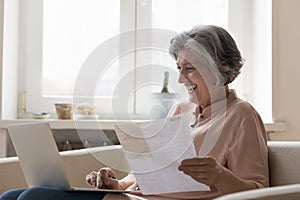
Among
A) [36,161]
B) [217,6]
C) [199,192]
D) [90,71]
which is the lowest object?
[199,192]

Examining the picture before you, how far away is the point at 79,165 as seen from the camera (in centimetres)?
191

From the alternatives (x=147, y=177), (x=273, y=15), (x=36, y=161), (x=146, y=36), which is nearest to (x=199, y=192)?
(x=147, y=177)

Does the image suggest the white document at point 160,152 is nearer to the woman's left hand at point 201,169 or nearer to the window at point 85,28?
the woman's left hand at point 201,169

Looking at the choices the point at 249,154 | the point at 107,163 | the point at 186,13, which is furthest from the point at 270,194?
the point at 186,13

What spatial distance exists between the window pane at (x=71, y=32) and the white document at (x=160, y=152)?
4.01ft

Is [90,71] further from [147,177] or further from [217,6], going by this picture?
[217,6]

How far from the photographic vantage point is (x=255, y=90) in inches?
105

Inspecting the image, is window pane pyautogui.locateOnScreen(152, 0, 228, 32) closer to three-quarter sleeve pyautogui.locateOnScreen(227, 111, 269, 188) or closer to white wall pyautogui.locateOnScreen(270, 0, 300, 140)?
white wall pyautogui.locateOnScreen(270, 0, 300, 140)

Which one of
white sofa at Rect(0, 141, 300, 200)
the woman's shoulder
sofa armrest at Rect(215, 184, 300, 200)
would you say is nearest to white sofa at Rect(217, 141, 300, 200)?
white sofa at Rect(0, 141, 300, 200)

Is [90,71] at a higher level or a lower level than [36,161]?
higher

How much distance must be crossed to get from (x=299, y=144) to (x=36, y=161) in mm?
799

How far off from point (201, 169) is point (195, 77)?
43cm

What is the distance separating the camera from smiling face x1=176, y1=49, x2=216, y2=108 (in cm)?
171

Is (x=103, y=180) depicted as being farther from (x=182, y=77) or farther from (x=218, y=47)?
(x=218, y=47)
